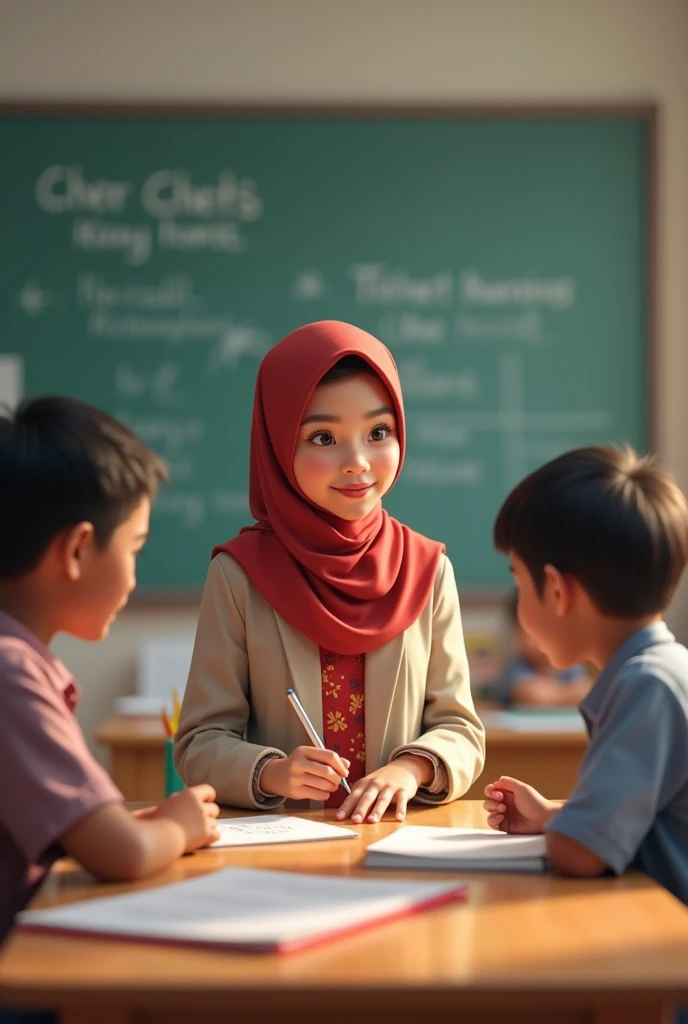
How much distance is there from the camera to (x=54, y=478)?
1.24m

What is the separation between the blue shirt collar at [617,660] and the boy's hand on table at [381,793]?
0.30 meters

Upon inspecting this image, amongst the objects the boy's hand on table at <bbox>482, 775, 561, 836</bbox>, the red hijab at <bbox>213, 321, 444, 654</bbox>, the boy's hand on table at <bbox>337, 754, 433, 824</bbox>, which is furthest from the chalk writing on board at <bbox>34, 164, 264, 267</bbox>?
the boy's hand on table at <bbox>482, 775, 561, 836</bbox>

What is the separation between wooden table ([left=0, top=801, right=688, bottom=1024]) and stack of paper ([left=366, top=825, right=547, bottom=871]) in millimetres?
135

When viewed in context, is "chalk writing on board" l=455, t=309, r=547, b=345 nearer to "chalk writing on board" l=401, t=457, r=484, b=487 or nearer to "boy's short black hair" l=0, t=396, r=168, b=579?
"chalk writing on board" l=401, t=457, r=484, b=487

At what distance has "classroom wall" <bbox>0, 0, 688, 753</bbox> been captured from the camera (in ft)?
12.6

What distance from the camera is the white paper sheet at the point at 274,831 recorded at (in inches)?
52.4

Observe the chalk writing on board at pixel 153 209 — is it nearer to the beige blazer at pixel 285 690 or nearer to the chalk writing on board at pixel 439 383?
the chalk writing on board at pixel 439 383

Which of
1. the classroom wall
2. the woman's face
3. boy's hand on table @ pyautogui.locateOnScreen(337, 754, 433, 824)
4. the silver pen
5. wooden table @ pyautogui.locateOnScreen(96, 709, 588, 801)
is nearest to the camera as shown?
boy's hand on table @ pyautogui.locateOnScreen(337, 754, 433, 824)

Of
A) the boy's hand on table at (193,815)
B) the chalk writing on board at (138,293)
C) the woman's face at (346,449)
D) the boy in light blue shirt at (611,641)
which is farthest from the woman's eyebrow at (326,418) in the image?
the chalk writing on board at (138,293)

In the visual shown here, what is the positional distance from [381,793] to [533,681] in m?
2.05

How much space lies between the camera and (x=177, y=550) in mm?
3875

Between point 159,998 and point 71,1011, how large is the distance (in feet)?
0.23

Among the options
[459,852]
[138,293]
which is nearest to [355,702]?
[459,852]

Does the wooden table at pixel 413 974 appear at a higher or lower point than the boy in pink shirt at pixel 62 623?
lower
